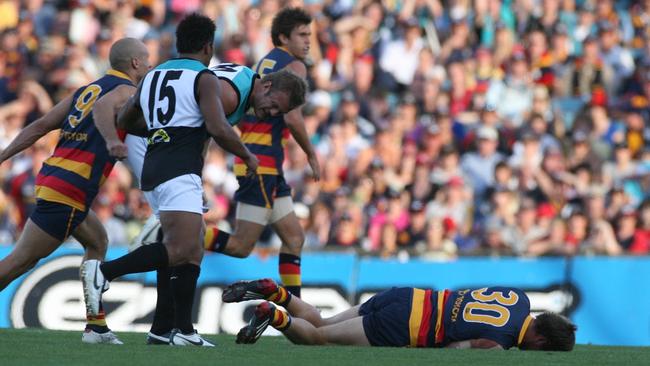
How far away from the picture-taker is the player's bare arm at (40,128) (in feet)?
32.8

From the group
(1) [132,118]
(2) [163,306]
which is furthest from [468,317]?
(1) [132,118]

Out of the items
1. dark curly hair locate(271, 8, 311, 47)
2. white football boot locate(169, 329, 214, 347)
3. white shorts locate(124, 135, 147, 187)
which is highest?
dark curly hair locate(271, 8, 311, 47)

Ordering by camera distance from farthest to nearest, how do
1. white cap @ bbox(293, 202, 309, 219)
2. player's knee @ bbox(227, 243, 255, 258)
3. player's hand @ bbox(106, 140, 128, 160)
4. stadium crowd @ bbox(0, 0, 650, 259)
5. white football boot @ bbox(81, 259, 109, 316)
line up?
white cap @ bbox(293, 202, 309, 219) → stadium crowd @ bbox(0, 0, 650, 259) → player's knee @ bbox(227, 243, 255, 258) → player's hand @ bbox(106, 140, 128, 160) → white football boot @ bbox(81, 259, 109, 316)

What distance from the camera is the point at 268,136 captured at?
12016 mm

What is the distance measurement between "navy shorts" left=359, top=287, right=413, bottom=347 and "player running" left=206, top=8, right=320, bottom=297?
223 centimetres

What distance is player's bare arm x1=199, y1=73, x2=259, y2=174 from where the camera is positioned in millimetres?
9117

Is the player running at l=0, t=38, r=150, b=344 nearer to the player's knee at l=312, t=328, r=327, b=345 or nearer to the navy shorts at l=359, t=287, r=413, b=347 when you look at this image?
the player's knee at l=312, t=328, r=327, b=345

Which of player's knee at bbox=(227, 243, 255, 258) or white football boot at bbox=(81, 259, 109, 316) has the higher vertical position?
white football boot at bbox=(81, 259, 109, 316)

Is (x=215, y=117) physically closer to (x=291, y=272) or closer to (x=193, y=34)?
(x=193, y=34)

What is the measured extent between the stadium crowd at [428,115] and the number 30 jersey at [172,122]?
19.4ft

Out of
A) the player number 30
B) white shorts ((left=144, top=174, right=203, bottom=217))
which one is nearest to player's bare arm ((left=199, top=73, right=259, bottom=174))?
white shorts ((left=144, top=174, right=203, bottom=217))

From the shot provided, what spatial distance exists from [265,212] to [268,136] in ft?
2.10

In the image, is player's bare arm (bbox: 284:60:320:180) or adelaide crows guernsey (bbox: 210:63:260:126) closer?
adelaide crows guernsey (bbox: 210:63:260:126)

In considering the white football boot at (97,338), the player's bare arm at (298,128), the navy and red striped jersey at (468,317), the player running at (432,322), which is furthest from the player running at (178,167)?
the player's bare arm at (298,128)
